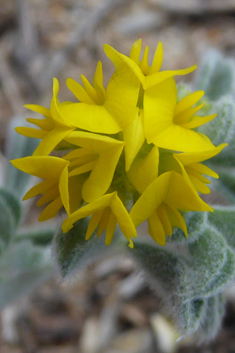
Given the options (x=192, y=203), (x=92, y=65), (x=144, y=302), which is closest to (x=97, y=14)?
(x=92, y=65)

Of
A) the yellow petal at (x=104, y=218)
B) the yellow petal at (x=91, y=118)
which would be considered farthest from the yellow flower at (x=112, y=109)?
the yellow petal at (x=104, y=218)

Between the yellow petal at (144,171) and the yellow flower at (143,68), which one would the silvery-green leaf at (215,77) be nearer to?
the yellow flower at (143,68)

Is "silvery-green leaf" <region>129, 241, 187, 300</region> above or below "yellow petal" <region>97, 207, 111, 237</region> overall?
below

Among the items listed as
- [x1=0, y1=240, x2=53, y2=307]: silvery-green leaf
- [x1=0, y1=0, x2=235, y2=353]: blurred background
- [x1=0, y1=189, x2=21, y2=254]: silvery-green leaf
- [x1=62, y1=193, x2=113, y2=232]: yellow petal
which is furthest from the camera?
[x1=0, y1=0, x2=235, y2=353]: blurred background

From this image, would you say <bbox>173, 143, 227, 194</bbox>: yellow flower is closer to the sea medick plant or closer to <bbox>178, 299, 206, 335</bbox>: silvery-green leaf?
the sea medick plant

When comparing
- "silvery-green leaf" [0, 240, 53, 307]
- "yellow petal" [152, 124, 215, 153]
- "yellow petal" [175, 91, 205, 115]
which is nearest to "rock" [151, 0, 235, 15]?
"silvery-green leaf" [0, 240, 53, 307]

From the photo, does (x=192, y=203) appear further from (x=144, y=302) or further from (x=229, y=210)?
(x=144, y=302)

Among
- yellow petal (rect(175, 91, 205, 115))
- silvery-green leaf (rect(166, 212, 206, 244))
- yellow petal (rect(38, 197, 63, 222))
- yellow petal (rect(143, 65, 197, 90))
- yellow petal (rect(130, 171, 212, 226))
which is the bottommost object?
silvery-green leaf (rect(166, 212, 206, 244))
